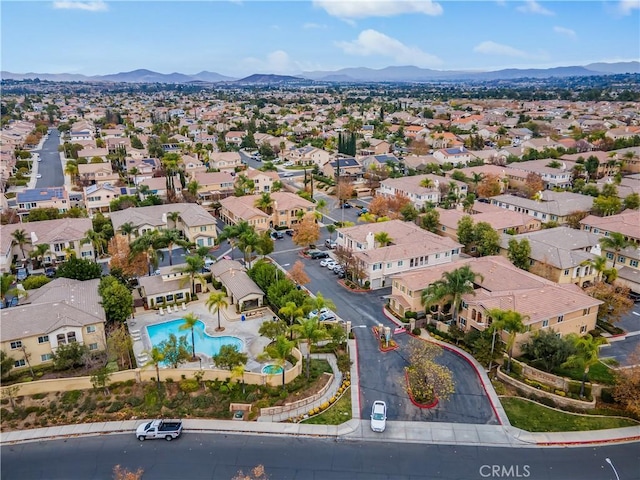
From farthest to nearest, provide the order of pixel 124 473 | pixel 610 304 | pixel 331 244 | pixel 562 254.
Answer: pixel 331 244, pixel 562 254, pixel 610 304, pixel 124 473

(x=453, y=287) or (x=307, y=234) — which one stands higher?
(x=453, y=287)

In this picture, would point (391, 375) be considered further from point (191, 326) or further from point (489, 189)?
point (489, 189)

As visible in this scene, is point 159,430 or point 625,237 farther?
point 625,237

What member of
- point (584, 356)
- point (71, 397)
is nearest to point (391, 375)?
point (584, 356)

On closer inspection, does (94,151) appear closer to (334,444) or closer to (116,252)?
(116,252)

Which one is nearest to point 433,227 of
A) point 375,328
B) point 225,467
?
point 375,328

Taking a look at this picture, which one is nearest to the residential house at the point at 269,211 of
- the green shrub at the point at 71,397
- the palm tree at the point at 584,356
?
the green shrub at the point at 71,397
